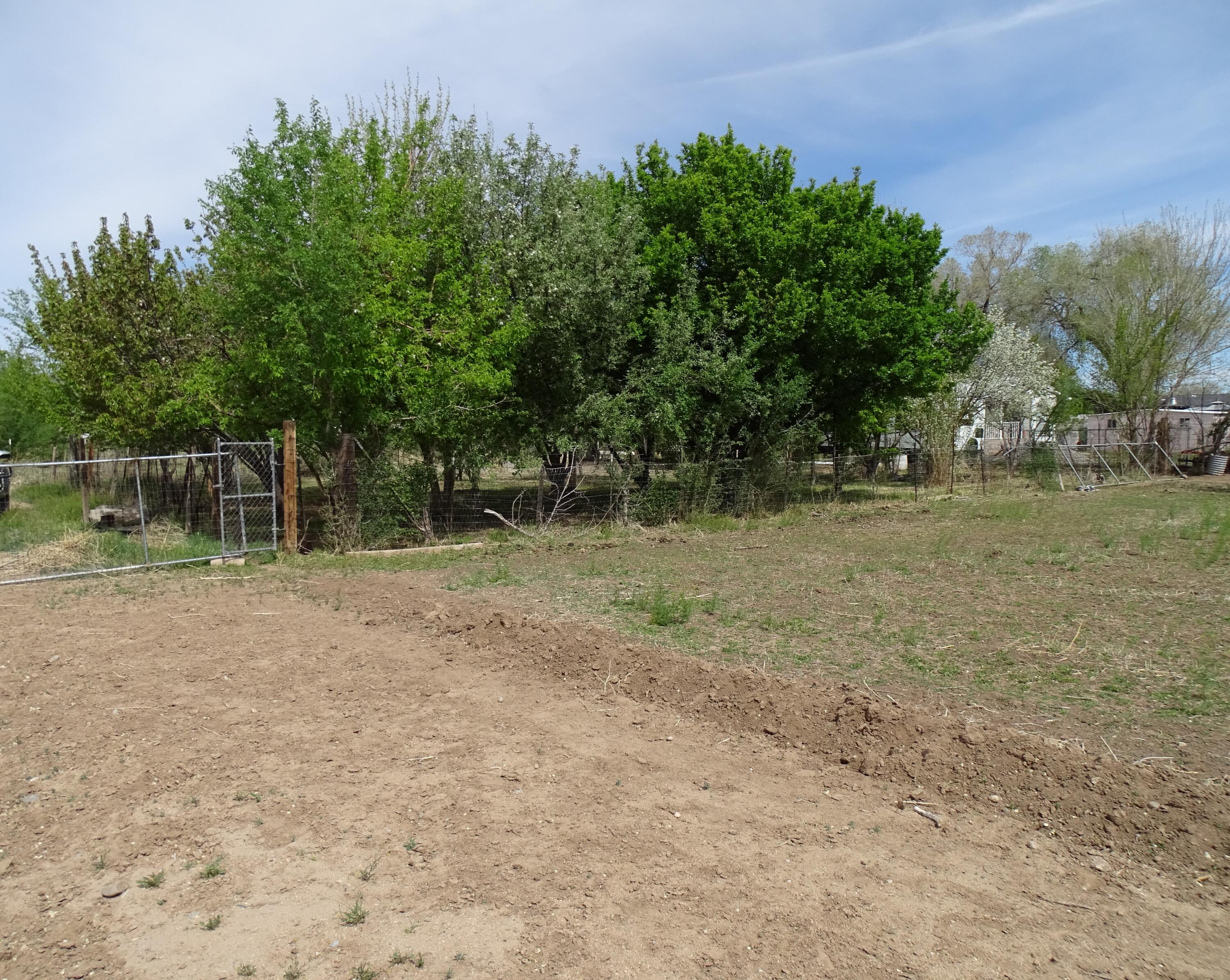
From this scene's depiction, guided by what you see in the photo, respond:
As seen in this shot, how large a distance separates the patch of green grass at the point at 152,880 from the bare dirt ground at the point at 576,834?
0.8 inches

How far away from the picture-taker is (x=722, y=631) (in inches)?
323

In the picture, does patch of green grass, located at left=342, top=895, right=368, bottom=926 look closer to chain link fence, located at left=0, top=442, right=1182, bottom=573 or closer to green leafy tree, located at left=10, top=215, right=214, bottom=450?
chain link fence, located at left=0, top=442, right=1182, bottom=573

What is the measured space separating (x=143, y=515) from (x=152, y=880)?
8662 millimetres

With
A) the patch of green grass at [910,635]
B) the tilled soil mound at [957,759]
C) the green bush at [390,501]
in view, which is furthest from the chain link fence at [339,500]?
the patch of green grass at [910,635]

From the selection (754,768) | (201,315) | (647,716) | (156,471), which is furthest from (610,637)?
(156,471)

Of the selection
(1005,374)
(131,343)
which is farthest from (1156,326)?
(131,343)

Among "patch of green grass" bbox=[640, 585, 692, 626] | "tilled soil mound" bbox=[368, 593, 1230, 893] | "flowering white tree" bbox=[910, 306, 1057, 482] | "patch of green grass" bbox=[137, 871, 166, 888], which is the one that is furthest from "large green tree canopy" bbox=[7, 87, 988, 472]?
"flowering white tree" bbox=[910, 306, 1057, 482]

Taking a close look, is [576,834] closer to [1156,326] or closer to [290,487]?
[290,487]

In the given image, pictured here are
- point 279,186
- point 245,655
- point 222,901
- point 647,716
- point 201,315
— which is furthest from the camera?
point 201,315

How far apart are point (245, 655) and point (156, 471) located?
14.0 meters

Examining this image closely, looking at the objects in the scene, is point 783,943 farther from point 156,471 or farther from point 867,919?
point 156,471

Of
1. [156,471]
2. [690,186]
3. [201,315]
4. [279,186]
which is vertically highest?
[690,186]

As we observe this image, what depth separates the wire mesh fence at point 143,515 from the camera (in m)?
12.3

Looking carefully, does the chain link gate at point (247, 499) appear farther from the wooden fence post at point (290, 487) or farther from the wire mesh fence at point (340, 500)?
the wooden fence post at point (290, 487)
